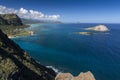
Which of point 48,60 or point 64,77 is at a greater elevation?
point 64,77

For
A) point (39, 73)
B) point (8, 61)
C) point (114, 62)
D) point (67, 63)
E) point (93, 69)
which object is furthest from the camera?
point (114, 62)

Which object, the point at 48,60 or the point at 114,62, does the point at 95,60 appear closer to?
the point at 114,62

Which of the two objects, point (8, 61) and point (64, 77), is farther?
point (8, 61)

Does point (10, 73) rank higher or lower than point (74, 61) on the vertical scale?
higher

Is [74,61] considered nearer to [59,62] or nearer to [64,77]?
[59,62]

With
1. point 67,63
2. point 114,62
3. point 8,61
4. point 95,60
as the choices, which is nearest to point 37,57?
point 67,63

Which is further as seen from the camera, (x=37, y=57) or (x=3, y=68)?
(x=37, y=57)

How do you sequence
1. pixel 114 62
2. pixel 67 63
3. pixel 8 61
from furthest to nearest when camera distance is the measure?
pixel 114 62 → pixel 67 63 → pixel 8 61

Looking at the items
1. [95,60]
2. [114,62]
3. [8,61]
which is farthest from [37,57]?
[8,61]

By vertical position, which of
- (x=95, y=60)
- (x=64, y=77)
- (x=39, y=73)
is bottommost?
(x=95, y=60)
